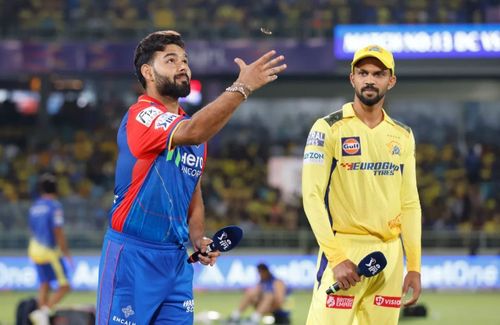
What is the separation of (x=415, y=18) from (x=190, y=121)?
69.1 ft

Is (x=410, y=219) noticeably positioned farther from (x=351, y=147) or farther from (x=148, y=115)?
(x=148, y=115)

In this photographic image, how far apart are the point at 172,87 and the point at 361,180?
1.49 metres

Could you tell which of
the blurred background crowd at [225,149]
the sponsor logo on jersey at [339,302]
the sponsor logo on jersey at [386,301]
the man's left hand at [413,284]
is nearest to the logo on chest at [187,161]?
the sponsor logo on jersey at [339,302]

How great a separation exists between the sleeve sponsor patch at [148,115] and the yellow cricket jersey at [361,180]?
127 cm

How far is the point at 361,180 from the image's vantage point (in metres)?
6.96

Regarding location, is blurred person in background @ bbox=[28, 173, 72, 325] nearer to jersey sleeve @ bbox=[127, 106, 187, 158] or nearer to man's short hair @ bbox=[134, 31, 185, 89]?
man's short hair @ bbox=[134, 31, 185, 89]

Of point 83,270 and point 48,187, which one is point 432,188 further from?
point 48,187

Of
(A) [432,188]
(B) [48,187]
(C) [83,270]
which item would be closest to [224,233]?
(B) [48,187]

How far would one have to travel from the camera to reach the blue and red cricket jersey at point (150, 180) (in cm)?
596

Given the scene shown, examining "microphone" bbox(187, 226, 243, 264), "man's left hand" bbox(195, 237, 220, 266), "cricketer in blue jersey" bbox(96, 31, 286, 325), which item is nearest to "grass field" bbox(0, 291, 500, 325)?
"man's left hand" bbox(195, 237, 220, 266)

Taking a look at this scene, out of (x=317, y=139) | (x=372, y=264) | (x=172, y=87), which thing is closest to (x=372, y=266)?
(x=372, y=264)

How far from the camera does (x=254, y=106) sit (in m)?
33.9

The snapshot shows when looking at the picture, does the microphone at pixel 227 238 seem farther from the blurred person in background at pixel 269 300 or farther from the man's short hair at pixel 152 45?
the blurred person in background at pixel 269 300

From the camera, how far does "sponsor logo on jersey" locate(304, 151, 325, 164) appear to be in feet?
22.6
